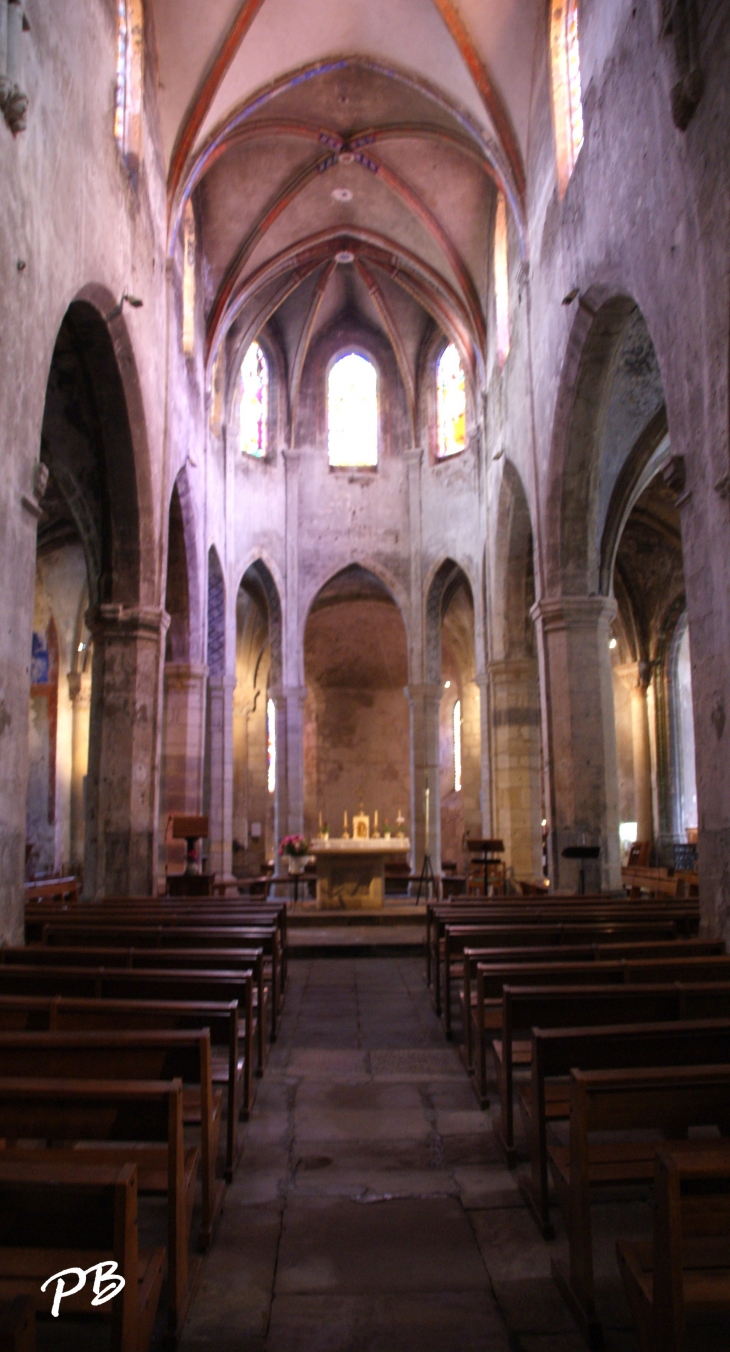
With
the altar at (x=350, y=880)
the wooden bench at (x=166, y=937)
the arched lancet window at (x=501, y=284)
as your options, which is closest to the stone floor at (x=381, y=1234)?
the wooden bench at (x=166, y=937)

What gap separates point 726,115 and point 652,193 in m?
1.53

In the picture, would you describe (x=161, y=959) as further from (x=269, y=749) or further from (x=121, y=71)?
(x=269, y=749)

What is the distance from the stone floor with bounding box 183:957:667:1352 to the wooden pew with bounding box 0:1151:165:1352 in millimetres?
872

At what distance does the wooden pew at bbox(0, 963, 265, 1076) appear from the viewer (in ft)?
15.2

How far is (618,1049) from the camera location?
11.3ft

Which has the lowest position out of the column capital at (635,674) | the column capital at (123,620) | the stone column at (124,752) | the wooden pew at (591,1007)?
the wooden pew at (591,1007)

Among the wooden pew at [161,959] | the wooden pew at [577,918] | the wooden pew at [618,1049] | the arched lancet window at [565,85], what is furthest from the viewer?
the arched lancet window at [565,85]

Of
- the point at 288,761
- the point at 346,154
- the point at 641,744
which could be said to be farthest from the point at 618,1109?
the point at 641,744

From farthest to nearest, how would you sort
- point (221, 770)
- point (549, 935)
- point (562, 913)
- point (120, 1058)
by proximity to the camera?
1. point (221, 770)
2. point (562, 913)
3. point (549, 935)
4. point (120, 1058)

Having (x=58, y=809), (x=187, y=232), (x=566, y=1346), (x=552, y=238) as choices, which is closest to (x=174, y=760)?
(x=58, y=809)

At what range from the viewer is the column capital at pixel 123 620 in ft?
39.4

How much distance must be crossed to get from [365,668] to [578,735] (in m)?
16.1

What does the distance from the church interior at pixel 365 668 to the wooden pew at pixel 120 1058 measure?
2 centimetres

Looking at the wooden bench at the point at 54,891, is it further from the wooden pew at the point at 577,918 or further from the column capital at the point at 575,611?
the column capital at the point at 575,611
